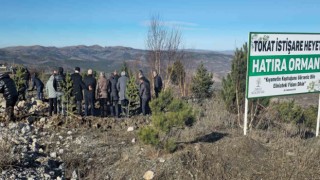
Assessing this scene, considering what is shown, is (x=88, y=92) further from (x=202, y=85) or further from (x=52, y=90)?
(x=202, y=85)

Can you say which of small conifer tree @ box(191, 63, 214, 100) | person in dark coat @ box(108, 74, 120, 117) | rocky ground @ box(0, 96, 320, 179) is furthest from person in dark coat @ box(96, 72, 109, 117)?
small conifer tree @ box(191, 63, 214, 100)

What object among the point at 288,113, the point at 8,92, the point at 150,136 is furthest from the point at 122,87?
the point at 150,136

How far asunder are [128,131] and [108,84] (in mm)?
3330

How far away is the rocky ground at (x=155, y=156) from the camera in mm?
6754

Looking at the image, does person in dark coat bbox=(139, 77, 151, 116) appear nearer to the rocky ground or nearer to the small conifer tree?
the rocky ground

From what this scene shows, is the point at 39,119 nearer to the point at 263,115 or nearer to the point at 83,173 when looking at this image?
the point at 83,173

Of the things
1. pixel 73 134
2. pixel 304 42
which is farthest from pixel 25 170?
pixel 304 42

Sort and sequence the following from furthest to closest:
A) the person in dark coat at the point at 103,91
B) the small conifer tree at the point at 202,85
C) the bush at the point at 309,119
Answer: the small conifer tree at the point at 202,85 < the bush at the point at 309,119 < the person in dark coat at the point at 103,91

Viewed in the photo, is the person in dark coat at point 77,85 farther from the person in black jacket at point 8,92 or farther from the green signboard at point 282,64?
the green signboard at point 282,64

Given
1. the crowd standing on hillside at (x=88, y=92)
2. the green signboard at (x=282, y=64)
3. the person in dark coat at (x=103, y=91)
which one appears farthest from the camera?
the person in dark coat at (x=103, y=91)

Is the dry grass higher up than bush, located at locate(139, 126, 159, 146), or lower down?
lower down

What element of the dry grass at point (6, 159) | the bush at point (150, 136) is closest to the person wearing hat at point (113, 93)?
the dry grass at point (6, 159)

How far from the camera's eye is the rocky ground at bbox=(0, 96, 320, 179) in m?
6.75

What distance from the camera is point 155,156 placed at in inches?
288
